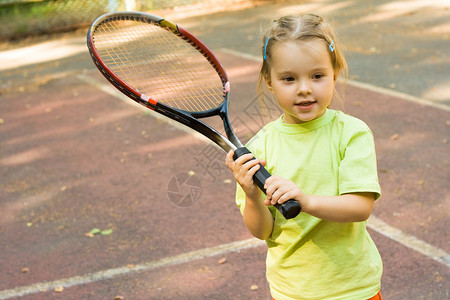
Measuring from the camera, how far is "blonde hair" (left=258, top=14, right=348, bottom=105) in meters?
2.05

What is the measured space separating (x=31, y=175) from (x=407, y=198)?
11.2 ft

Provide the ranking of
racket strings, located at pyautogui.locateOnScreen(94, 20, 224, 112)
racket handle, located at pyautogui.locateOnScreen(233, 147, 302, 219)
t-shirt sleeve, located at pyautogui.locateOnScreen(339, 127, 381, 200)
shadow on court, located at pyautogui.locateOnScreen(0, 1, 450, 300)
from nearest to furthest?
racket handle, located at pyautogui.locateOnScreen(233, 147, 302, 219) < t-shirt sleeve, located at pyautogui.locateOnScreen(339, 127, 381, 200) < racket strings, located at pyautogui.locateOnScreen(94, 20, 224, 112) < shadow on court, located at pyautogui.locateOnScreen(0, 1, 450, 300)

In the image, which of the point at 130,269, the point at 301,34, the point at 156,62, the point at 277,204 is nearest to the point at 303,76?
the point at 301,34

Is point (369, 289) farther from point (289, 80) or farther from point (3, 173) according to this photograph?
point (3, 173)

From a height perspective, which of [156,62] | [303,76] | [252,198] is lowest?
[156,62]

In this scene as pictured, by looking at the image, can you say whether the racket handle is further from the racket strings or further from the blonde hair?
the racket strings

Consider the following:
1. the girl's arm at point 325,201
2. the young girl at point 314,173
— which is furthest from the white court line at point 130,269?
the girl's arm at point 325,201

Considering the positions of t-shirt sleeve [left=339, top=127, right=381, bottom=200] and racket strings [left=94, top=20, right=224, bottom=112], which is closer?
t-shirt sleeve [left=339, top=127, right=381, bottom=200]

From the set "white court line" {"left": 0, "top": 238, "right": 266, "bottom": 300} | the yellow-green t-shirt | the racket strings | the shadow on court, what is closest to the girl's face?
the yellow-green t-shirt

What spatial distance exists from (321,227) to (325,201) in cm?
21

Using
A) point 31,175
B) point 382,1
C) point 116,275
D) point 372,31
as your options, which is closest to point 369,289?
point 116,275

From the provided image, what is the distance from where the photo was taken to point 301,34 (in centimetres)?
204

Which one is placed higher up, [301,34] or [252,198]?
[301,34]

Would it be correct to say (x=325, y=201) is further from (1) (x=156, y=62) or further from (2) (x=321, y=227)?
(1) (x=156, y=62)
